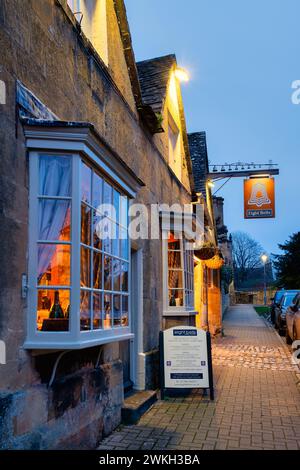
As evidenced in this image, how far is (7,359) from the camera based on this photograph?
3768mm

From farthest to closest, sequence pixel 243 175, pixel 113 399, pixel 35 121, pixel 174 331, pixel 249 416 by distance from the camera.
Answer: pixel 243 175, pixel 174 331, pixel 249 416, pixel 113 399, pixel 35 121

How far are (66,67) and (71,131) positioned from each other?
1154 millimetres

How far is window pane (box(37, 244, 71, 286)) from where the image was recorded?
14.1 feet

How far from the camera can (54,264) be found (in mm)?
4398

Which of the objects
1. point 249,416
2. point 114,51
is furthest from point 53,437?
point 114,51

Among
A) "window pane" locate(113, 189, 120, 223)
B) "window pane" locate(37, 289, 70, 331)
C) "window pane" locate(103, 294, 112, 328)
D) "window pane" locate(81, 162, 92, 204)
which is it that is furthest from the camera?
"window pane" locate(113, 189, 120, 223)

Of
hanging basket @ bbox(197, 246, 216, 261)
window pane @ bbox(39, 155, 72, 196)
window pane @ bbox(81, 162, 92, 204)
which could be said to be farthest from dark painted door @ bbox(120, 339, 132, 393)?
hanging basket @ bbox(197, 246, 216, 261)

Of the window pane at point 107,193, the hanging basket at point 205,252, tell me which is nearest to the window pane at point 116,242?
the window pane at point 107,193

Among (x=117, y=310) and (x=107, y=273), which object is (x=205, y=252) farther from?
(x=107, y=273)

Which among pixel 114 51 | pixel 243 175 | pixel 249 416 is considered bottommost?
pixel 249 416

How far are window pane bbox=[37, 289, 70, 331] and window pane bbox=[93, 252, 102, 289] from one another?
1.97ft

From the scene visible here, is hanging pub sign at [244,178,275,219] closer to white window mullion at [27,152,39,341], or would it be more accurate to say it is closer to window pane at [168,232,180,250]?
window pane at [168,232,180,250]

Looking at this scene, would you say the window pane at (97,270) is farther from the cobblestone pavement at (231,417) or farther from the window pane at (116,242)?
the cobblestone pavement at (231,417)

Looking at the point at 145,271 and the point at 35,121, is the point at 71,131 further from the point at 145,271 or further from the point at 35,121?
the point at 145,271
